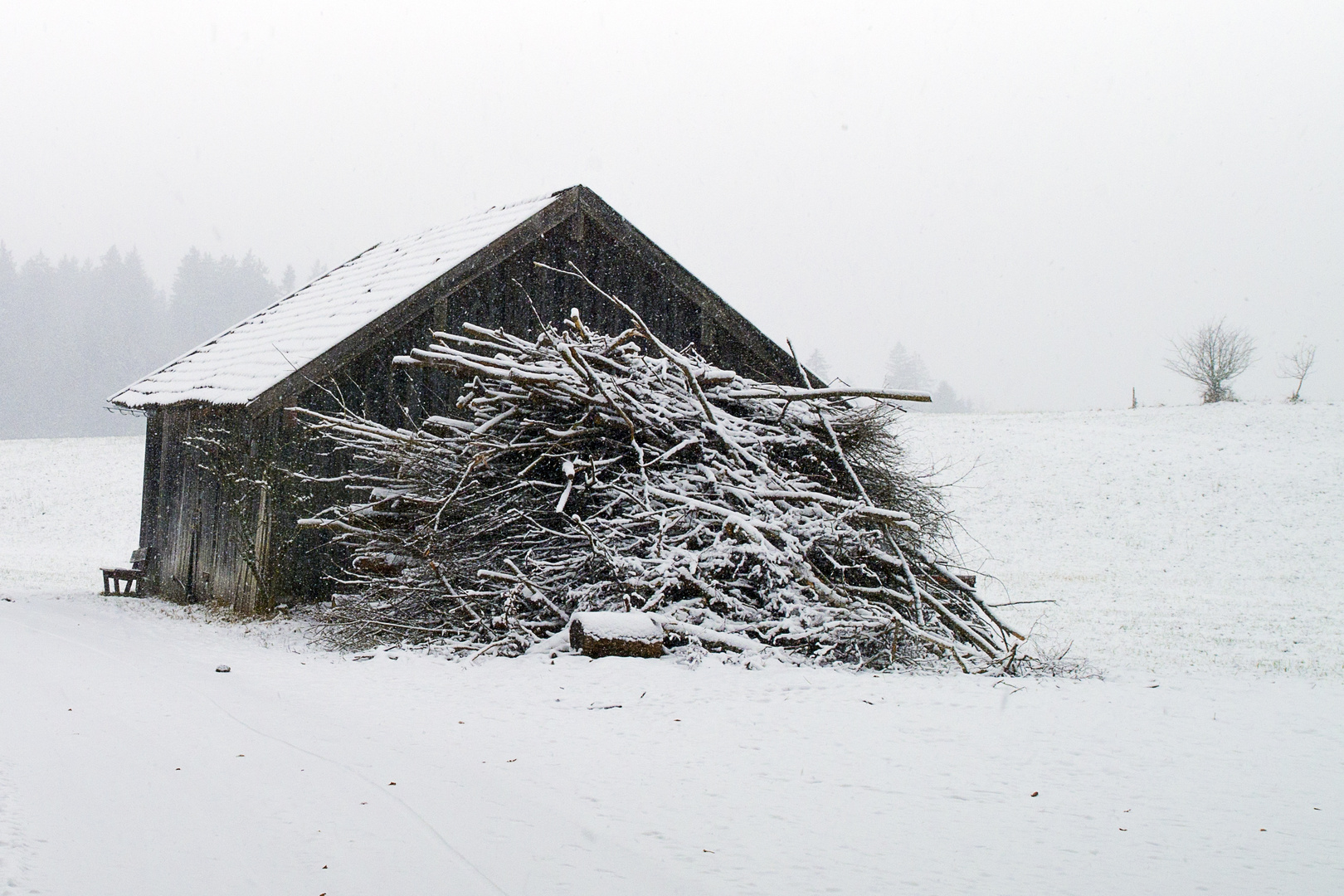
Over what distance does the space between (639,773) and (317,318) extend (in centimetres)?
898

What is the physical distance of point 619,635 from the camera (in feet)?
20.3

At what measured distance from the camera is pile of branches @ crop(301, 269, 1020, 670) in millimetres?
6664

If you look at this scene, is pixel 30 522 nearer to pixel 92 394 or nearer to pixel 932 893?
pixel 932 893

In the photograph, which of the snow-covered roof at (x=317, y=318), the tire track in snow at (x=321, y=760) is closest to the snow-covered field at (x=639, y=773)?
the tire track in snow at (x=321, y=760)

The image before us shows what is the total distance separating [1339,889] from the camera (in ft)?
9.56

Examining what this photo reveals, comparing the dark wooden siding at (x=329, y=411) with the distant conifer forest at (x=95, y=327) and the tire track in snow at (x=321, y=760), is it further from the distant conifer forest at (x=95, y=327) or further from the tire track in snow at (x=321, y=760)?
the distant conifer forest at (x=95, y=327)

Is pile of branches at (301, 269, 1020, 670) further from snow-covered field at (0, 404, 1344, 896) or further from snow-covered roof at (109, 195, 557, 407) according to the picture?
snow-covered roof at (109, 195, 557, 407)

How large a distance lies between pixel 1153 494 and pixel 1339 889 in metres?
24.2

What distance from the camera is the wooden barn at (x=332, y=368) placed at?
9500 mm

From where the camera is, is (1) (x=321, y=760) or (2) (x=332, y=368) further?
(2) (x=332, y=368)

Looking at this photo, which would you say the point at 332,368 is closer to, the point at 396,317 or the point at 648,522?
the point at 396,317

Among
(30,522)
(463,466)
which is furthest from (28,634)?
(30,522)

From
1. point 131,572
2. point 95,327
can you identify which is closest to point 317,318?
point 131,572

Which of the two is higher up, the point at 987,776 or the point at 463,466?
the point at 463,466
